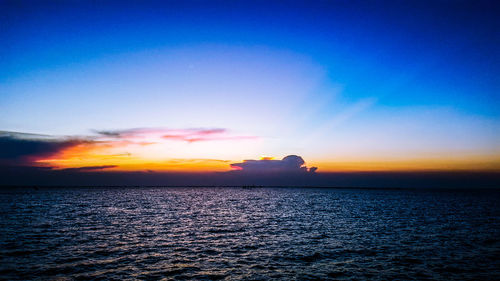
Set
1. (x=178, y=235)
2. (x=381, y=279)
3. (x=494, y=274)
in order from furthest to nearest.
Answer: (x=178, y=235), (x=494, y=274), (x=381, y=279)

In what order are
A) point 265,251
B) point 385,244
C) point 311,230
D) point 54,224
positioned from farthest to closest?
point 54,224 → point 311,230 → point 385,244 → point 265,251

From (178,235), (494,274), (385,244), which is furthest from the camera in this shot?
(178,235)

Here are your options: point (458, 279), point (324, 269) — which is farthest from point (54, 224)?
point (458, 279)

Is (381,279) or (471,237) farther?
(471,237)

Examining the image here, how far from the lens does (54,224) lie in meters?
45.3

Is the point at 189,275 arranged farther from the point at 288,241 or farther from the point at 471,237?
the point at 471,237

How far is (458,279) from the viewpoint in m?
21.1

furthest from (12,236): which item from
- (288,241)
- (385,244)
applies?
(385,244)

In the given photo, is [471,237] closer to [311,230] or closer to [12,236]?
[311,230]

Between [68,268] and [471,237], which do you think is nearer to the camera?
[68,268]

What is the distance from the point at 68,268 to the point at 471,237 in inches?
1821

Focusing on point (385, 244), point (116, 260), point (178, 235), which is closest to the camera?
point (116, 260)

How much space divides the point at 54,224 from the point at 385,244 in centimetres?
4707

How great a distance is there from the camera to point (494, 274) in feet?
73.4
